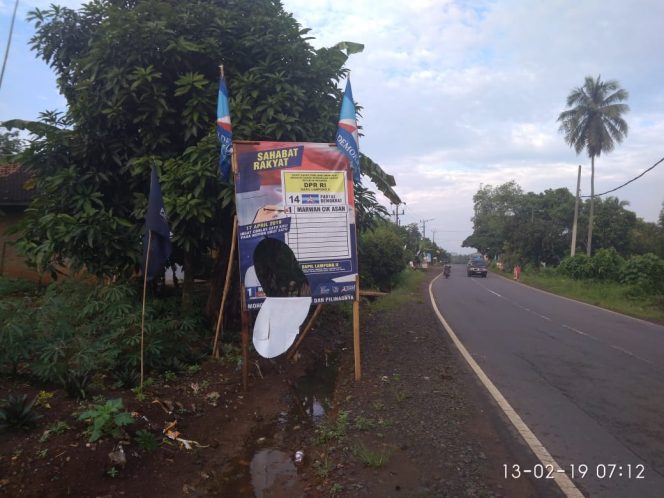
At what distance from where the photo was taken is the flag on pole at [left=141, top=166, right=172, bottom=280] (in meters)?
6.28

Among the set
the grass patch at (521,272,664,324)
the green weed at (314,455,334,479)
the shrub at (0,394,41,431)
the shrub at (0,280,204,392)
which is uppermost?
the shrub at (0,280,204,392)

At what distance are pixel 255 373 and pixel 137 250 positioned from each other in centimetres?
248

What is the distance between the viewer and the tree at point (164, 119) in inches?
294

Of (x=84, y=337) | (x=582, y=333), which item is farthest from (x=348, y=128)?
(x=582, y=333)

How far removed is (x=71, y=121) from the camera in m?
8.62

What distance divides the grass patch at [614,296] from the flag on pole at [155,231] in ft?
52.1

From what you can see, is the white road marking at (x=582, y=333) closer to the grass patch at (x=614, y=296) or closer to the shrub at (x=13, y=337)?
the grass patch at (x=614, y=296)

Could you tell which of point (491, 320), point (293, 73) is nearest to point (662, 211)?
point (491, 320)

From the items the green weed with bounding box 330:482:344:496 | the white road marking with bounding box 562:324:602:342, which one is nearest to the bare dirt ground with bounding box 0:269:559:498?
the green weed with bounding box 330:482:344:496

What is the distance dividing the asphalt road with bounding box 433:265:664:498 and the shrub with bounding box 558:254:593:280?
61.9 ft

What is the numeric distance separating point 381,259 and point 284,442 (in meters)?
21.1

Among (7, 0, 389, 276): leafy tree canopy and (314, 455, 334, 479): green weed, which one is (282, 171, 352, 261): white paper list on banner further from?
(314, 455, 334, 479): green weed

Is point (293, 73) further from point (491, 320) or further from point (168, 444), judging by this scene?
point (491, 320)

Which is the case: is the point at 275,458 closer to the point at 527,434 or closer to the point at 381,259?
the point at 527,434
